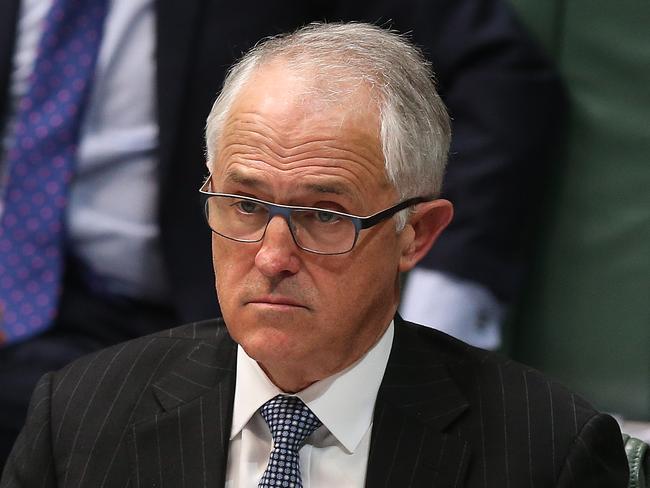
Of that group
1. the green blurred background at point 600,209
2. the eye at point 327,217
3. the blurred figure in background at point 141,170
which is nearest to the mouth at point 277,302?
the eye at point 327,217

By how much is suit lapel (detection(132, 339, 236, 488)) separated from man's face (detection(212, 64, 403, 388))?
13 centimetres

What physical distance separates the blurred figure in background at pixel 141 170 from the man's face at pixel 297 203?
1033mm

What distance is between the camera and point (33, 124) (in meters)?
A: 2.76

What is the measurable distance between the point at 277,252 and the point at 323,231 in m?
0.07

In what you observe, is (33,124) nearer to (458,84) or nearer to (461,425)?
(458,84)

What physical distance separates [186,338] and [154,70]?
3.16ft

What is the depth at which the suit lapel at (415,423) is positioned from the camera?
1.75 metres

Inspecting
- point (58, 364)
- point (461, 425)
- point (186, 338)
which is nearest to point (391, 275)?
point (461, 425)

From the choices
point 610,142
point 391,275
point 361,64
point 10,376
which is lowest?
point 10,376

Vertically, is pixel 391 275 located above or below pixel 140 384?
above

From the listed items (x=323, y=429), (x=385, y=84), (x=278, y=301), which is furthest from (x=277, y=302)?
(x=385, y=84)

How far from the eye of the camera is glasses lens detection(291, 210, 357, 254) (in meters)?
1.71

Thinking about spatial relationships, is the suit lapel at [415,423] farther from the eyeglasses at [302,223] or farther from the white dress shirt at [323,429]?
the eyeglasses at [302,223]

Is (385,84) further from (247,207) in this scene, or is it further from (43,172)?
(43,172)
